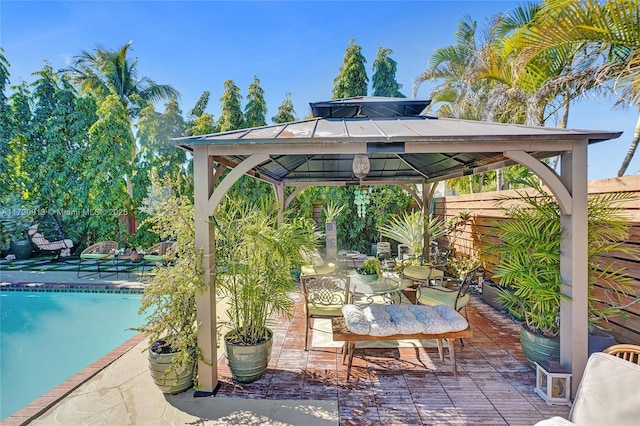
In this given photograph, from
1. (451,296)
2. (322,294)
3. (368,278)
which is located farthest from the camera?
(368,278)

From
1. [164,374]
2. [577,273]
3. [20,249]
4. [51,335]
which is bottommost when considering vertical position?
[51,335]

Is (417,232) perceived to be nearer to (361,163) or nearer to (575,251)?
(361,163)

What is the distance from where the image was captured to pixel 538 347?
3.55 m

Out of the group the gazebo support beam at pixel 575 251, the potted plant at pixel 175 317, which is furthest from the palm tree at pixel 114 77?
the gazebo support beam at pixel 575 251

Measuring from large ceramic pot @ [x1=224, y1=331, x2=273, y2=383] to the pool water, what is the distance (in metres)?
1.19

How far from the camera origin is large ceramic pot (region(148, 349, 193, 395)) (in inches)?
124

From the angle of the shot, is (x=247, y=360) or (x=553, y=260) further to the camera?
(x=553, y=260)

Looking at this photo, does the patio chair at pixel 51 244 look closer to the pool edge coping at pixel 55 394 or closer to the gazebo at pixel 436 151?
the pool edge coping at pixel 55 394

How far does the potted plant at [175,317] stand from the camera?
10.3ft

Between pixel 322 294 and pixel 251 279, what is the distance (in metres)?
1.25

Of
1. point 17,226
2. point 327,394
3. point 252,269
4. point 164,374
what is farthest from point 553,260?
point 17,226

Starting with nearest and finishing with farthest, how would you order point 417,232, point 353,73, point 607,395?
point 607,395 < point 417,232 < point 353,73

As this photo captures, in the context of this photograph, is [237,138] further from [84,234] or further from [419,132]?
[84,234]

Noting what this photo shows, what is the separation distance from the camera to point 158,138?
39.0 ft
